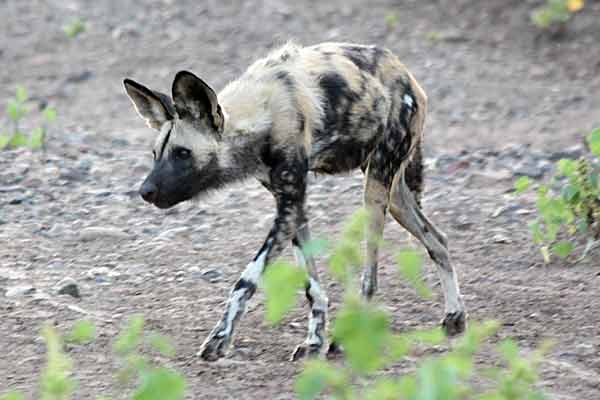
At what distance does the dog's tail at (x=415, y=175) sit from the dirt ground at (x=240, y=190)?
1.44 ft

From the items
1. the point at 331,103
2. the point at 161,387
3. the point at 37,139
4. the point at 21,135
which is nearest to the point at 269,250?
the point at 331,103

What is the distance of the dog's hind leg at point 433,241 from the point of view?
494cm

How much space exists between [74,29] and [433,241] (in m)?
6.46

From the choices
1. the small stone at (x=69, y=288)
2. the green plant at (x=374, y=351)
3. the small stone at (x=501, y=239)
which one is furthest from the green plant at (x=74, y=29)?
the green plant at (x=374, y=351)

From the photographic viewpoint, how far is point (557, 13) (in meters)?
10.1

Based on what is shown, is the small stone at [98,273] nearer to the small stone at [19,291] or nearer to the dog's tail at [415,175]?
the small stone at [19,291]

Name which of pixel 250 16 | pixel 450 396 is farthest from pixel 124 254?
pixel 250 16

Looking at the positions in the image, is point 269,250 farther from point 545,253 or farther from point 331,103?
point 545,253

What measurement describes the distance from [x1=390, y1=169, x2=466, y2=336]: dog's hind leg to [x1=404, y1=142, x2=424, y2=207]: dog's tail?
0.02 m

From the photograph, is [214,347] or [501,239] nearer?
[214,347]

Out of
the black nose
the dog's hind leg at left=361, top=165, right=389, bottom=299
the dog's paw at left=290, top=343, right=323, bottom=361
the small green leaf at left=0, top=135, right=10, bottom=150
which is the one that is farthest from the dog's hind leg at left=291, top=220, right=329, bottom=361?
the small green leaf at left=0, top=135, right=10, bottom=150

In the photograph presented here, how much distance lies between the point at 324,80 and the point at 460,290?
118cm

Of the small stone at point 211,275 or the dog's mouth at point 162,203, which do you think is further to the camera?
the small stone at point 211,275

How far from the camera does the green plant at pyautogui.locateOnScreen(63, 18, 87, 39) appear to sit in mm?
10844
